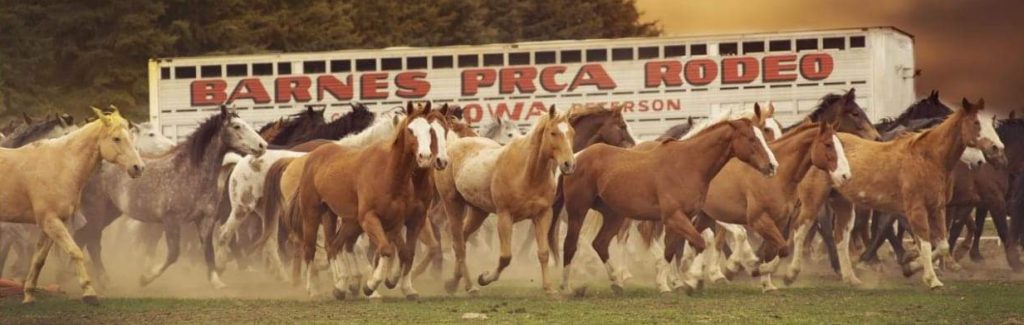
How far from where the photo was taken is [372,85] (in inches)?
1948

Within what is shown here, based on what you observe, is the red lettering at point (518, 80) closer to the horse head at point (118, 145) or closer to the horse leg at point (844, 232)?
the horse leg at point (844, 232)

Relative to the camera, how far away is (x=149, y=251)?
86.4 feet

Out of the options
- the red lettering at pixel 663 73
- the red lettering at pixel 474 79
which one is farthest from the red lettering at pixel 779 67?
the red lettering at pixel 474 79

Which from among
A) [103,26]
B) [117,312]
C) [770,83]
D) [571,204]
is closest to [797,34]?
[770,83]

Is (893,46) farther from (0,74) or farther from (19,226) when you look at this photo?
(19,226)

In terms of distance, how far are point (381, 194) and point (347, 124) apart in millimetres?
8175

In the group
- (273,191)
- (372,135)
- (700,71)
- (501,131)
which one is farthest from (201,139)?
(700,71)

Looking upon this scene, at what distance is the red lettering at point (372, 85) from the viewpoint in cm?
4934

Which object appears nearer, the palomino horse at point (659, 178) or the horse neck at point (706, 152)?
the palomino horse at point (659, 178)

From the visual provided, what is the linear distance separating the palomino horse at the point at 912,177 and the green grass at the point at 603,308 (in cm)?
77

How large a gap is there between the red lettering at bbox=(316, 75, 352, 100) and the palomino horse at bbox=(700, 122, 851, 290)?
28791 millimetres

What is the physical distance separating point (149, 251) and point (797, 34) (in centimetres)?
2161

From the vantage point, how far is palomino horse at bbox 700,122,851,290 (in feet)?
66.7

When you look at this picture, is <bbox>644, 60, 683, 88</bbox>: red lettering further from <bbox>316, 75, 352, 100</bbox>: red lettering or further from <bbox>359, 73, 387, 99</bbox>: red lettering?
<bbox>316, 75, 352, 100</bbox>: red lettering
